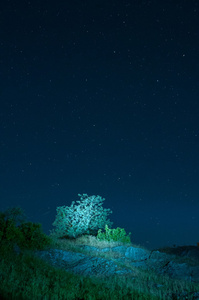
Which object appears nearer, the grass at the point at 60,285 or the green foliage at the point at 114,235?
the grass at the point at 60,285

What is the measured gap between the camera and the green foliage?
25048 millimetres

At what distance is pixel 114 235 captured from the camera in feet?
83.9

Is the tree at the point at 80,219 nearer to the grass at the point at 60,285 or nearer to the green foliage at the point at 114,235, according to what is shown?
the green foliage at the point at 114,235

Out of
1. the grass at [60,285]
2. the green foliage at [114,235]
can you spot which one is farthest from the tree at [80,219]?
the grass at [60,285]

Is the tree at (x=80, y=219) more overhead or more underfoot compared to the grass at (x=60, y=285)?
more overhead

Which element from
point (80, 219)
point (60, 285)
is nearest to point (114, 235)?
point (80, 219)

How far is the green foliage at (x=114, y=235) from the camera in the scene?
25048mm

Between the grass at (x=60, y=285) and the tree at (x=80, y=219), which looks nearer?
the grass at (x=60, y=285)

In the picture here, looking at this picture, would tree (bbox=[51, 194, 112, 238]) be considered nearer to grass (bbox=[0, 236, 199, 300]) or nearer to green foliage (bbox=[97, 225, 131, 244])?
green foliage (bbox=[97, 225, 131, 244])

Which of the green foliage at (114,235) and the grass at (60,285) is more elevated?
the green foliage at (114,235)

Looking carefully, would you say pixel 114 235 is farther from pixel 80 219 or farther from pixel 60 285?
pixel 60 285

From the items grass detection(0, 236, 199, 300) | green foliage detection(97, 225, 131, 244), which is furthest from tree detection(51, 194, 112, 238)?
grass detection(0, 236, 199, 300)

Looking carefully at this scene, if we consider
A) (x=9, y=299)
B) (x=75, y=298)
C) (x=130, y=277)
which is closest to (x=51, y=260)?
(x=130, y=277)

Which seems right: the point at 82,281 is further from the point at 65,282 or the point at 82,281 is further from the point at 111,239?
the point at 111,239
